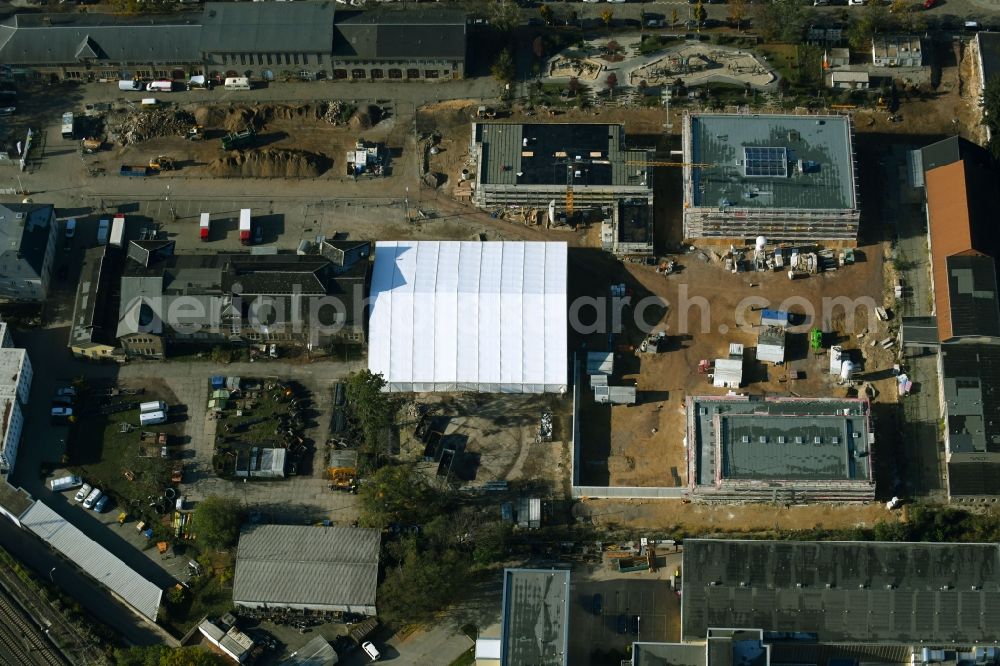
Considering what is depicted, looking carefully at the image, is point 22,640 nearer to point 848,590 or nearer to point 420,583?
point 420,583

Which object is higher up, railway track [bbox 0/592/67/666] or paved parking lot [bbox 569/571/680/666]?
paved parking lot [bbox 569/571/680/666]

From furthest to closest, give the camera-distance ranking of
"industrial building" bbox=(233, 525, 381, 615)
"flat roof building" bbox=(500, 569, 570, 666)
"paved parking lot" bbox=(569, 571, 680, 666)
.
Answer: "industrial building" bbox=(233, 525, 381, 615)
"paved parking lot" bbox=(569, 571, 680, 666)
"flat roof building" bbox=(500, 569, 570, 666)

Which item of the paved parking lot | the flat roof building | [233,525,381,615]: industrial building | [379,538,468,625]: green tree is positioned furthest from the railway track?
the paved parking lot

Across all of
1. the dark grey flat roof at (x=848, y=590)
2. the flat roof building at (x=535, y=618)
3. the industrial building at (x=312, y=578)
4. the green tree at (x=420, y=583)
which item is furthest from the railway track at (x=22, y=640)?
the dark grey flat roof at (x=848, y=590)

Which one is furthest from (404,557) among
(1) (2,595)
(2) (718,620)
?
(1) (2,595)

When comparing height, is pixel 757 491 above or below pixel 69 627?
above

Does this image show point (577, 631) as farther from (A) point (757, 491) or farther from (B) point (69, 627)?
(B) point (69, 627)

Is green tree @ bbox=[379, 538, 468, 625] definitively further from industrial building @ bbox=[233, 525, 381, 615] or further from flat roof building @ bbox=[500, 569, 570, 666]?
flat roof building @ bbox=[500, 569, 570, 666]
